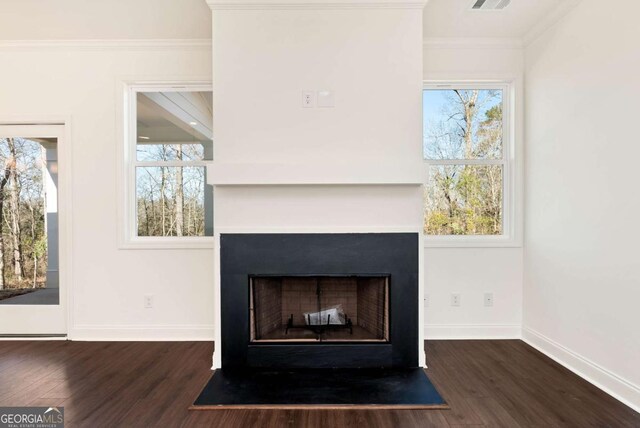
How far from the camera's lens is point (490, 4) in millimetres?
2500

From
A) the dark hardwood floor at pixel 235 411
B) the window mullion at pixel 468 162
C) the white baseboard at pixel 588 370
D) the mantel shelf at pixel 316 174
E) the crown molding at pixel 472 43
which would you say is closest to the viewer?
the dark hardwood floor at pixel 235 411

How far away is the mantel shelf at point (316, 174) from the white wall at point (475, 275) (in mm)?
1018

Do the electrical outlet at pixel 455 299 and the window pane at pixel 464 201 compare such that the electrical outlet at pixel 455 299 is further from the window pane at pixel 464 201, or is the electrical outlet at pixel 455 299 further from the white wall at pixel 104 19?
the white wall at pixel 104 19

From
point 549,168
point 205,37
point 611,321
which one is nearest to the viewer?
point 611,321

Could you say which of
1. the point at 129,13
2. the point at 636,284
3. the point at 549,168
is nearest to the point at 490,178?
the point at 549,168

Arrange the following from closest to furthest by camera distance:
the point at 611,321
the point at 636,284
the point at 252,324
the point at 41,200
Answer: the point at 636,284
the point at 611,321
the point at 252,324
the point at 41,200

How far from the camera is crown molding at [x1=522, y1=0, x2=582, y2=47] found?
245cm

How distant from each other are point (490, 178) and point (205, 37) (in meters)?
2.77

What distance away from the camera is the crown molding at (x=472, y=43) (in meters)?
2.99

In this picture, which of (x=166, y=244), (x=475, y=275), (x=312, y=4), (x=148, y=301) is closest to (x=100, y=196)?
(x=166, y=244)

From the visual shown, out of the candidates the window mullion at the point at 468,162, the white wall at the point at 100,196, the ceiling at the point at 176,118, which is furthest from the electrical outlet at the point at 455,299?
the ceiling at the point at 176,118

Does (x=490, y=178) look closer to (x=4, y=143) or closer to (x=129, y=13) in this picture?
(x=129, y=13)

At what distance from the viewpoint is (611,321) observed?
2.14 m

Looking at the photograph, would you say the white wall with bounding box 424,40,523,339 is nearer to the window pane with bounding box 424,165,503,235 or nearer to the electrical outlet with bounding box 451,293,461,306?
the electrical outlet with bounding box 451,293,461,306
